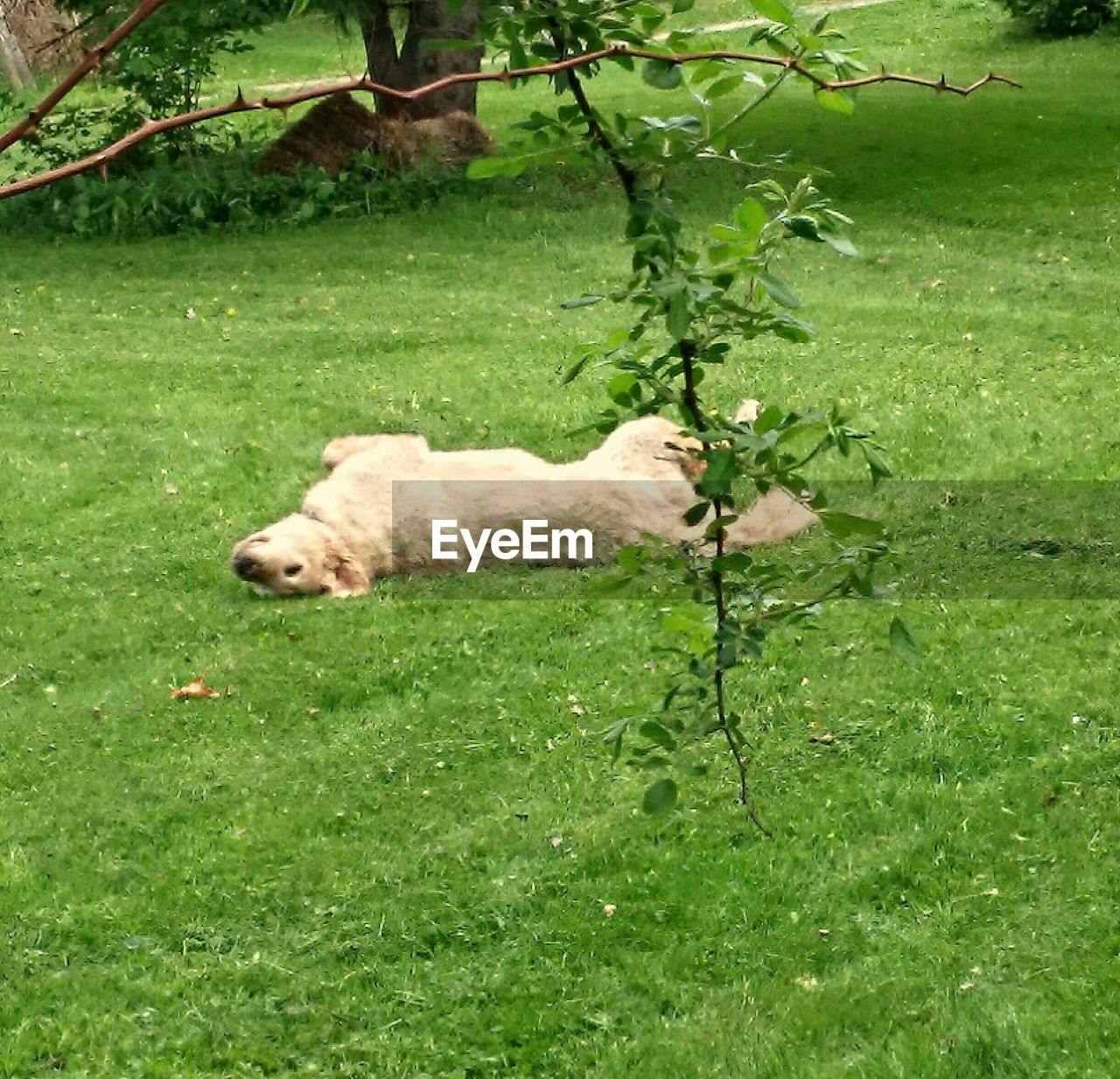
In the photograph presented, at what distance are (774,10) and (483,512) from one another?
4.80 m

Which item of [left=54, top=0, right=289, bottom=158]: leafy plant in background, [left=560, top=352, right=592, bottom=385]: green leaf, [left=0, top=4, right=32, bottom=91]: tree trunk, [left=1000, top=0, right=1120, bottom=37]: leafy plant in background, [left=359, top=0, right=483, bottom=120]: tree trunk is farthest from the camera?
[left=0, top=4, right=32, bottom=91]: tree trunk

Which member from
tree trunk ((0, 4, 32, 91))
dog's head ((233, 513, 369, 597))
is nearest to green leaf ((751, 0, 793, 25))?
dog's head ((233, 513, 369, 597))

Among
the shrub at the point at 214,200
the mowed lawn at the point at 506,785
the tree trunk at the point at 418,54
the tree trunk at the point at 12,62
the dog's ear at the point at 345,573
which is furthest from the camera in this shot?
the tree trunk at the point at 12,62

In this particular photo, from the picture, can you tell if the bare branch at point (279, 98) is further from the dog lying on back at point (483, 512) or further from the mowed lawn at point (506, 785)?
the dog lying on back at point (483, 512)

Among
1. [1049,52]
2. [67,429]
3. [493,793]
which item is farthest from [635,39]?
[1049,52]

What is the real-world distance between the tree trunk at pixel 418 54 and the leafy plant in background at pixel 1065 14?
9.79 meters

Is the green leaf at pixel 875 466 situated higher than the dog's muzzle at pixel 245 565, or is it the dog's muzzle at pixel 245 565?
the green leaf at pixel 875 466

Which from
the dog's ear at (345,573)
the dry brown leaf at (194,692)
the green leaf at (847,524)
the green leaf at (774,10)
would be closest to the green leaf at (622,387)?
the green leaf at (847,524)

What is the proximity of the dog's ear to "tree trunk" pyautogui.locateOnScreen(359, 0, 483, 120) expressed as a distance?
7509mm

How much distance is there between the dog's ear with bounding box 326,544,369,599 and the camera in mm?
6371

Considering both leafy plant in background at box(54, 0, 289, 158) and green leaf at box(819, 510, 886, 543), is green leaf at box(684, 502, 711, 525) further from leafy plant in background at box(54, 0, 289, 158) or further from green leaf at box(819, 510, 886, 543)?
leafy plant in background at box(54, 0, 289, 158)

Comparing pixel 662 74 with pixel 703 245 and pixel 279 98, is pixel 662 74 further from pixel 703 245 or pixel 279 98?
pixel 279 98

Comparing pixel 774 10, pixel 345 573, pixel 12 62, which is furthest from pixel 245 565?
pixel 12 62

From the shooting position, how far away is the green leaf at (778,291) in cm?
200
